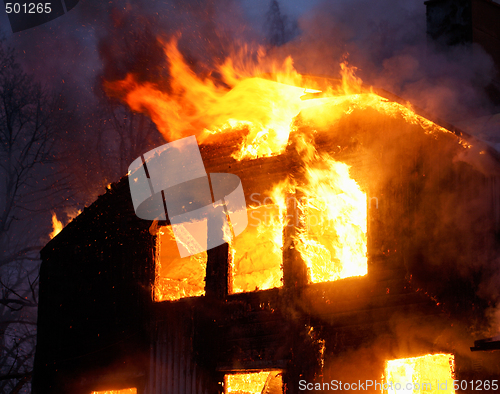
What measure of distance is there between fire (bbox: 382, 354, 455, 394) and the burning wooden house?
0.12ft

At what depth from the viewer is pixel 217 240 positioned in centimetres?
994

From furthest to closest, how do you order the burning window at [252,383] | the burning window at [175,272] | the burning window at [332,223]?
the burning window at [175,272] < the burning window at [332,223] < the burning window at [252,383]

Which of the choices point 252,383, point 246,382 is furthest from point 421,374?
point 246,382

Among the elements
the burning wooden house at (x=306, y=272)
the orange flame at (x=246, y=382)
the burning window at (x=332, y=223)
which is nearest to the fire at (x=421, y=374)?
the burning wooden house at (x=306, y=272)

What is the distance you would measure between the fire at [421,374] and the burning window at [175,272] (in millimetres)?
4597

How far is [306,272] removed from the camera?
343 inches

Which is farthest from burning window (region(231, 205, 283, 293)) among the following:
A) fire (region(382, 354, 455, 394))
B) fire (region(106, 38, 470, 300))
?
fire (region(382, 354, 455, 394))

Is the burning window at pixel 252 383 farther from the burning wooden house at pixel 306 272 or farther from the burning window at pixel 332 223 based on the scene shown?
the burning window at pixel 332 223

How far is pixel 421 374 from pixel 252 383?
124 inches

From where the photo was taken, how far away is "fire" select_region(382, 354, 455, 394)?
7523mm

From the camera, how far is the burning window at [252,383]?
8.40 meters

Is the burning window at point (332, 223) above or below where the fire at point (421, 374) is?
above

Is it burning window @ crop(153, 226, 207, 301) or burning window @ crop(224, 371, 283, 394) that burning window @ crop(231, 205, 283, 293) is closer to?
burning window @ crop(153, 226, 207, 301)

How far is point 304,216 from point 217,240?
1.76m
